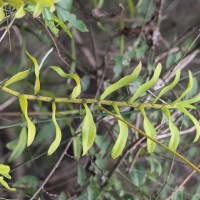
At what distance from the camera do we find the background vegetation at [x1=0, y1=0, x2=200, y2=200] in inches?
37.9

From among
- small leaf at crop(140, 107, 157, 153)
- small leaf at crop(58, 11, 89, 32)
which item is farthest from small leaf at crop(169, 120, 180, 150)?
small leaf at crop(58, 11, 89, 32)

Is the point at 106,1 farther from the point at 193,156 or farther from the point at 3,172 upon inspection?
the point at 3,172

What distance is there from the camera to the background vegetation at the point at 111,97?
961 mm

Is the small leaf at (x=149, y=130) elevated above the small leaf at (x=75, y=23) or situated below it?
below

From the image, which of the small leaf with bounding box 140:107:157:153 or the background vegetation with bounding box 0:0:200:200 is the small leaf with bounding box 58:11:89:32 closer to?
the background vegetation with bounding box 0:0:200:200

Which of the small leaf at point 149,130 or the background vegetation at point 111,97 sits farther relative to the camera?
the background vegetation at point 111,97

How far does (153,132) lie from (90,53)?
0.74 meters

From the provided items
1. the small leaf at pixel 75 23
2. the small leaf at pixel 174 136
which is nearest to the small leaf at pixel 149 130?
the small leaf at pixel 174 136

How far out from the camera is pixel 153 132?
0.68 meters

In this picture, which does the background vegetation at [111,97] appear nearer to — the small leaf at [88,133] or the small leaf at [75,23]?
the small leaf at [75,23]

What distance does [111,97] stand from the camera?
1.05 meters

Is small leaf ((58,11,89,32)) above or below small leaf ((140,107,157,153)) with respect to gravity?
above

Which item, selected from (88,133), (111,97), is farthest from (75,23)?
(111,97)

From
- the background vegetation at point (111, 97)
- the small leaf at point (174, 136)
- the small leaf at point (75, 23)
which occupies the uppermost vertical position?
the small leaf at point (75, 23)
